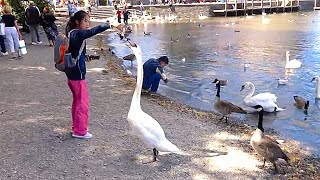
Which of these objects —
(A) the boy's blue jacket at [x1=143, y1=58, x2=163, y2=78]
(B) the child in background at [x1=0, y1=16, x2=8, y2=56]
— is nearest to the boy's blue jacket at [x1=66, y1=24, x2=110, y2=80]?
(A) the boy's blue jacket at [x1=143, y1=58, x2=163, y2=78]

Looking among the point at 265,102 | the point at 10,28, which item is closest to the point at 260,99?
the point at 265,102

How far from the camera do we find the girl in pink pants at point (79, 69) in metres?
6.01

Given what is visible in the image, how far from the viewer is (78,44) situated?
6.11 metres

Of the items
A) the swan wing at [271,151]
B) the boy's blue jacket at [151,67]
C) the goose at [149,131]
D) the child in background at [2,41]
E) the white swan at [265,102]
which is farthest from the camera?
the child in background at [2,41]

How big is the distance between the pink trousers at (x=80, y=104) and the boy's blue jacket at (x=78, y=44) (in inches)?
4.4

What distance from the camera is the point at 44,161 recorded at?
5.98 meters

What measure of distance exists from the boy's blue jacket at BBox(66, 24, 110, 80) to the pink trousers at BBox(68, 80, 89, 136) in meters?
0.11

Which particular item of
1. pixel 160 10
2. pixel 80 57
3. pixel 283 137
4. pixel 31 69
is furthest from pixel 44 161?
pixel 160 10

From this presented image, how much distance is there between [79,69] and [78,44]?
1.38 ft

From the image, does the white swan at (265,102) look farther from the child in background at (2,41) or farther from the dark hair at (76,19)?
the child in background at (2,41)

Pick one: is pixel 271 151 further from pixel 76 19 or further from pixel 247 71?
pixel 247 71

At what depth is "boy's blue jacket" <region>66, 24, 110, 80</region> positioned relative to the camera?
19.1 feet

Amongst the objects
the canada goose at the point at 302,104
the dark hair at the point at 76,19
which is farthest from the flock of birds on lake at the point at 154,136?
the canada goose at the point at 302,104

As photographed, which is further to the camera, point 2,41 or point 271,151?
point 2,41
